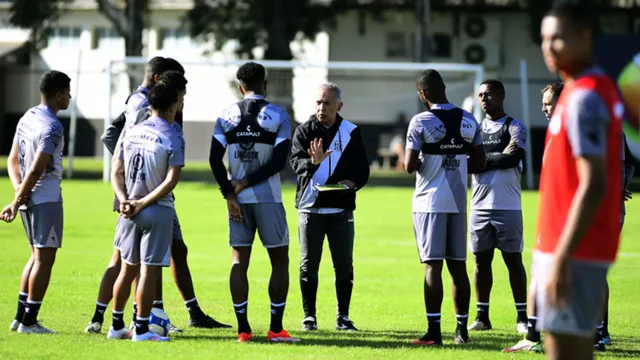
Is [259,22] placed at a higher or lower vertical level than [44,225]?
higher

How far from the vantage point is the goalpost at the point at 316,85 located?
104 feet

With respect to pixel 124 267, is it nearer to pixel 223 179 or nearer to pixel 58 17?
pixel 223 179

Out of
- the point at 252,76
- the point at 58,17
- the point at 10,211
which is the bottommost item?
the point at 10,211

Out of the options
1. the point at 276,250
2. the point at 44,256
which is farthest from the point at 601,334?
the point at 44,256

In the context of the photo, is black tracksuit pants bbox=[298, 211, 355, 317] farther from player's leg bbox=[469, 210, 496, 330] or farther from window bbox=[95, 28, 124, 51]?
window bbox=[95, 28, 124, 51]

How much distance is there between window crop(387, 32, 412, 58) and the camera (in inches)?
1866

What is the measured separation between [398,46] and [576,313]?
43.6 meters

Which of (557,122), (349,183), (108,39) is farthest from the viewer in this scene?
(108,39)

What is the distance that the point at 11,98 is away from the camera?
154 feet

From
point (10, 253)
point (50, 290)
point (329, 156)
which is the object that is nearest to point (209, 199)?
point (10, 253)

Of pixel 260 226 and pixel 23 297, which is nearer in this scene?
pixel 260 226

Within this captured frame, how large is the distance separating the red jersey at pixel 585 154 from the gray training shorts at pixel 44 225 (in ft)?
16.6

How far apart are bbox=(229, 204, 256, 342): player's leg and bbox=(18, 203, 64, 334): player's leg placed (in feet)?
5.05

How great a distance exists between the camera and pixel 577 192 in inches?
180
